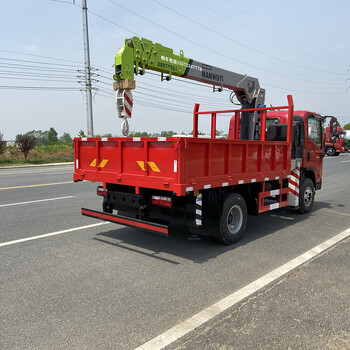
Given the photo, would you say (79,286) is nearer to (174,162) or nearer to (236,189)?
(174,162)

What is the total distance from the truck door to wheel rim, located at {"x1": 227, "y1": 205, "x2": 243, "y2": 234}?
2.89 metres

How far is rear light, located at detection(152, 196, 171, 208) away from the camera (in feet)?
16.4

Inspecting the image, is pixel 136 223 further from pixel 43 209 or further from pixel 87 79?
pixel 87 79

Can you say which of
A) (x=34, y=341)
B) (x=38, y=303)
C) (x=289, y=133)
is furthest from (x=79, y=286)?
(x=289, y=133)

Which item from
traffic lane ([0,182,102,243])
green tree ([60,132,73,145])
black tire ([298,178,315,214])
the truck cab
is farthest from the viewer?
green tree ([60,132,73,145])

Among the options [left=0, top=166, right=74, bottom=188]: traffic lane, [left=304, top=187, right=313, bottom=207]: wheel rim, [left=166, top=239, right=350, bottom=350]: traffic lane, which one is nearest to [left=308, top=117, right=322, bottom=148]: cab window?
[left=304, top=187, right=313, bottom=207]: wheel rim

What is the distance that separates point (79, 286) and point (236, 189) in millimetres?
3125

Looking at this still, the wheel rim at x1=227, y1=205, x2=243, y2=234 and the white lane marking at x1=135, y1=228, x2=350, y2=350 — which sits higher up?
the wheel rim at x1=227, y1=205, x2=243, y2=234

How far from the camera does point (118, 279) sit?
4.06 metres

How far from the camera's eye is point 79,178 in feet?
19.6

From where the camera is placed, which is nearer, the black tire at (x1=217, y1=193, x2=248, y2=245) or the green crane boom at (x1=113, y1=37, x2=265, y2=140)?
the black tire at (x1=217, y1=193, x2=248, y2=245)

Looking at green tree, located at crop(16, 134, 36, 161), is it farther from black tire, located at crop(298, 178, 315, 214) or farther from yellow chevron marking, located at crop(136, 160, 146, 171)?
yellow chevron marking, located at crop(136, 160, 146, 171)

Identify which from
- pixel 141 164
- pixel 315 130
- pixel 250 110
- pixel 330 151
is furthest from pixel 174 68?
pixel 330 151

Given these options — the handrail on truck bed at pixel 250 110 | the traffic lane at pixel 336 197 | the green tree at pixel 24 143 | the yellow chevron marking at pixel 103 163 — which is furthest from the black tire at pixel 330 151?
the yellow chevron marking at pixel 103 163
